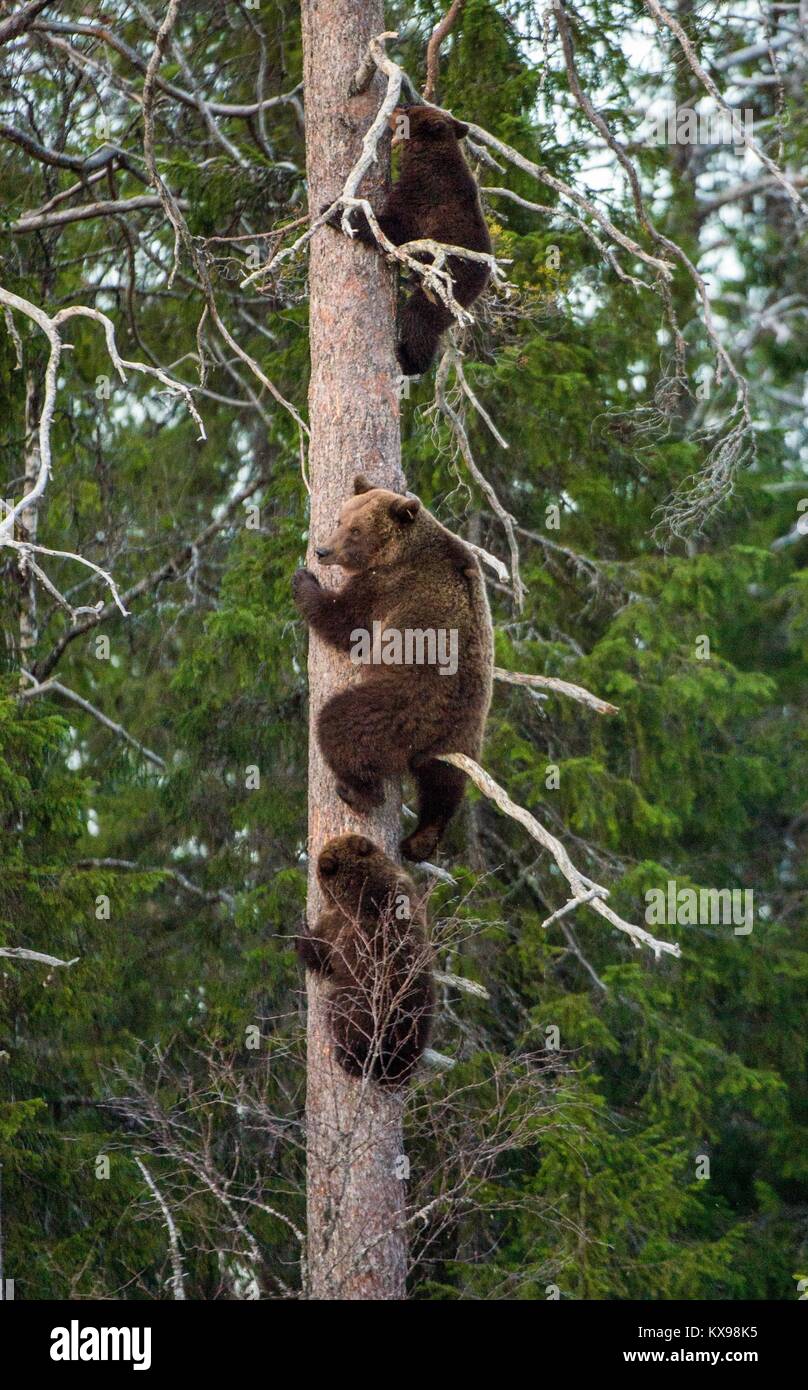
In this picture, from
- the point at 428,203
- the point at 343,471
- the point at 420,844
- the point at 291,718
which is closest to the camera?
the point at 343,471

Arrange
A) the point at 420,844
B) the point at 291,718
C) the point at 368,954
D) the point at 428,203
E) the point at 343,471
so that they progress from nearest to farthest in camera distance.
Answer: the point at 368,954
the point at 343,471
the point at 420,844
the point at 428,203
the point at 291,718

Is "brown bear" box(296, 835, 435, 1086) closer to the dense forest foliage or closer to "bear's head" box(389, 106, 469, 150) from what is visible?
the dense forest foliage

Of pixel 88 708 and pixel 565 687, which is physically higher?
pixel 88 708

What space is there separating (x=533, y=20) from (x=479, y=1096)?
7776 mm

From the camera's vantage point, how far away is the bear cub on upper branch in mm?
6539

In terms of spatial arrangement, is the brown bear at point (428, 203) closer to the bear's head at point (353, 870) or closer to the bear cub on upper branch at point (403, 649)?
the bear cub on upper branch at point (403, 649)

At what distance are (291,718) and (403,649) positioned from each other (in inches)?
214

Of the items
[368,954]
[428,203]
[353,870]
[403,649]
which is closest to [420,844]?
[353,870]

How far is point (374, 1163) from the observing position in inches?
A: 248

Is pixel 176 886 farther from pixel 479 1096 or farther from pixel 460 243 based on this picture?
pixel 460 243

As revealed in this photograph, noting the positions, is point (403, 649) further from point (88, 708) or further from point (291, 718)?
point (88, 708)

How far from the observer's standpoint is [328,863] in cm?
657

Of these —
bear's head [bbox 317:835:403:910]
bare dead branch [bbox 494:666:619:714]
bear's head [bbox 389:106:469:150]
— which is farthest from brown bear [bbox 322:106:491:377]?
bear's head [bbox 317:835:403:910]

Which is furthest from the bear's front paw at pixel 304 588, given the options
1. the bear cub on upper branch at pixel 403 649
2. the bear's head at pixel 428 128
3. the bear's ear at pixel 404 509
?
the bear's head at pixel 428 128
